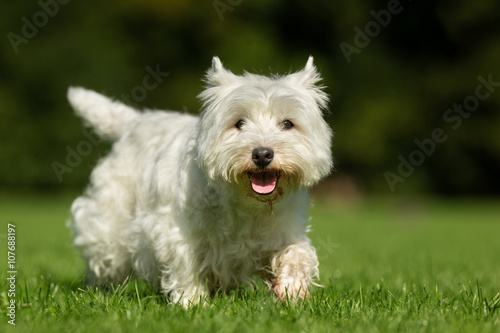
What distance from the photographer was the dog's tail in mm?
6117

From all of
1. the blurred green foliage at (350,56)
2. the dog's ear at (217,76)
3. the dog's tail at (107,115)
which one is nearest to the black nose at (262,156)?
the dog's ear at (217,76)

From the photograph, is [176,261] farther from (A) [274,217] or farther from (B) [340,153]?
(B) [340,153]

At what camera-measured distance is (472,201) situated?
96.9 ft

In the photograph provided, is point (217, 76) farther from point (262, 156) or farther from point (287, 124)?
point (262, 156)

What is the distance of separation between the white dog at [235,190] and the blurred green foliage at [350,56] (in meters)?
23.6

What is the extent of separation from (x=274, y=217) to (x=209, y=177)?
562mm

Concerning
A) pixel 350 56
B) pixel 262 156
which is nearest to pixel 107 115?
pixel 262 156

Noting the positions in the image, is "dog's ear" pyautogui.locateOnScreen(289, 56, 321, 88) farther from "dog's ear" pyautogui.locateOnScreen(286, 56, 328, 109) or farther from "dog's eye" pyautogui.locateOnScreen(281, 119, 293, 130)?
"dog's eye" pyautogui.locateOnScreen(281, 119, 293, 130)

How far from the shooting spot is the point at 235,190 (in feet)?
13.5

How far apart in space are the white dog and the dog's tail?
3.47 ft

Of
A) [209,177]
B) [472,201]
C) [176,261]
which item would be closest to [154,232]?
[176,261]

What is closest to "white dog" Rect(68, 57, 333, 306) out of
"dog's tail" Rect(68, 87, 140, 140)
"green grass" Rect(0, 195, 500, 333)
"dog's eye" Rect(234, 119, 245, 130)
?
"dog's eye" Rect(234, 119, 245, 130)

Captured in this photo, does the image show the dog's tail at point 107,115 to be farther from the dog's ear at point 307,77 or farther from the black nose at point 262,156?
the black nose at point 262,156

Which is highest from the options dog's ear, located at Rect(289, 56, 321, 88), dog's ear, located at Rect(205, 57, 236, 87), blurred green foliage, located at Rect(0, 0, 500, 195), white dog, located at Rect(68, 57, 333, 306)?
blurred green foliage, located at Rect(0, 0, 500, 195)
